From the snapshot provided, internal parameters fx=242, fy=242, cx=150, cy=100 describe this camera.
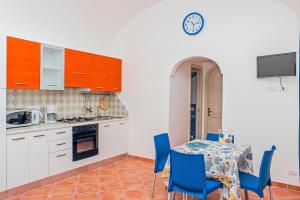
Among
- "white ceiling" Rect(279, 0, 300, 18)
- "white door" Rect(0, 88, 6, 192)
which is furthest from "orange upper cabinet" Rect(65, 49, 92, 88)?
"white ceiling" Rect(279, 0, 300, 18)

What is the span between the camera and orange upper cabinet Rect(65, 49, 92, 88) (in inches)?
161

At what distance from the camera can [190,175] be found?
7.45ft

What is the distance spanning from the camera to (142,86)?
4.92 metres

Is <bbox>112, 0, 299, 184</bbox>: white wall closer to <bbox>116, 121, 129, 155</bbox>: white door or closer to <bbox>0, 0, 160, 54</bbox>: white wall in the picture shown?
<bbox>116, 121, 129, 155</bbox>: white door

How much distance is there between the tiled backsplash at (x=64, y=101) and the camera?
147 inches

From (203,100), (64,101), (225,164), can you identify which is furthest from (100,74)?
(225,164)

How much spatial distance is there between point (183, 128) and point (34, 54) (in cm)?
327

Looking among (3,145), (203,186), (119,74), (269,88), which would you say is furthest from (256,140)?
(3,145)

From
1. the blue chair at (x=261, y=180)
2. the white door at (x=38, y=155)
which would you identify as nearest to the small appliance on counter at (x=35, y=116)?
the white door at (x=38, y=155)

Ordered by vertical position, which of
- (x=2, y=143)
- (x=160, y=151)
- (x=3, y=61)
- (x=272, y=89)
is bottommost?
(x=160, y=151)

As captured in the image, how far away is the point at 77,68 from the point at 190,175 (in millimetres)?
2866

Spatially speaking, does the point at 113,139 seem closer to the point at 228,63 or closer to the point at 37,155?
the point at 37,155

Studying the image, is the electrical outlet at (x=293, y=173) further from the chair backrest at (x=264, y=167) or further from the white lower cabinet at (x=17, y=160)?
the white lower cabinet at (x=17, y=160)

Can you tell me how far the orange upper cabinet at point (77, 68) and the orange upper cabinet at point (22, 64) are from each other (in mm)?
539
